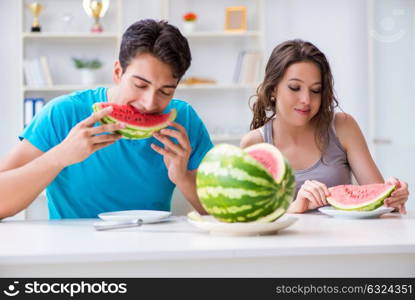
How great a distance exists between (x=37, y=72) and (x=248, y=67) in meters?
2.15

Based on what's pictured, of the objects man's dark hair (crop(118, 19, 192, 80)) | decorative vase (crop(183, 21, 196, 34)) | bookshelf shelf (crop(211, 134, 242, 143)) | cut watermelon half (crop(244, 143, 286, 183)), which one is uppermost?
decorative vase (crop(183, 21, 196, 34))

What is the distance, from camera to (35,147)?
2393mm

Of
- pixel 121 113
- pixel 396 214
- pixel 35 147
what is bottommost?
pixel 396 214

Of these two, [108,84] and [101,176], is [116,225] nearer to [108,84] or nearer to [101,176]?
[101,176]

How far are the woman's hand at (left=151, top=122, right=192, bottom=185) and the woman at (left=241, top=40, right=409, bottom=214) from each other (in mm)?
814

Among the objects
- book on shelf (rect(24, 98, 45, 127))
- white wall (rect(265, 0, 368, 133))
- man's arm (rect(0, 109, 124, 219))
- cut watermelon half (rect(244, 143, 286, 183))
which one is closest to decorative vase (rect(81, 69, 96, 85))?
book on shelf (rect(24, 98, 45, 127))

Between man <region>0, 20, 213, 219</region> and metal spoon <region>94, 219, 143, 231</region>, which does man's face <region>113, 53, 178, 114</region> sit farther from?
metal spoon <region>94, 219, 143, 231</region>

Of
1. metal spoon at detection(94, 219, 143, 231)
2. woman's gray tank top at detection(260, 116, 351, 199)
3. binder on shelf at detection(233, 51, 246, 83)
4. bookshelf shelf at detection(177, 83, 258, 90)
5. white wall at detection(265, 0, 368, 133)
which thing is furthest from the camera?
white wall at detection(265, 0, 368, 133)

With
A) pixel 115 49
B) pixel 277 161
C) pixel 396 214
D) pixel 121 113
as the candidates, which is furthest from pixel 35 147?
pixel 115 49

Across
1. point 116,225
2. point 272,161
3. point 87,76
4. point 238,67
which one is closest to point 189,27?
point 238,67

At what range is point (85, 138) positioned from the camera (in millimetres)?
1997

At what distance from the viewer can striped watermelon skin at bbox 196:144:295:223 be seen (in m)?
1.70

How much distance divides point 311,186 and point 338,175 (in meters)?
0.62

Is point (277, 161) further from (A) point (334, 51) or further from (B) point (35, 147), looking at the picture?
(A) point (334, 51)
